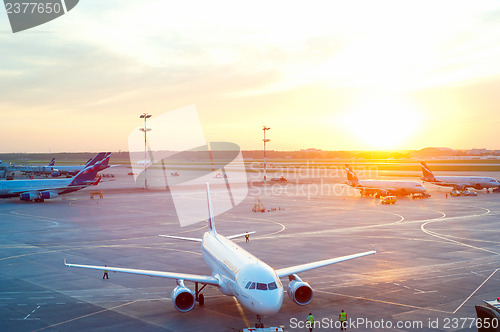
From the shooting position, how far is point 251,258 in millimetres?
28500

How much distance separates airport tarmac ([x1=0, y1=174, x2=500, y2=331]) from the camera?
2894 centimetres

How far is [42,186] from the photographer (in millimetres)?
95688

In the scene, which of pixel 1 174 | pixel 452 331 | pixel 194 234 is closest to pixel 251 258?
pixel 452 331

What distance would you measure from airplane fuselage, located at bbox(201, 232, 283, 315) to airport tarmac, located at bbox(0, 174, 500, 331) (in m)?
2.59

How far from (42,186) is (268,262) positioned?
69015 mm

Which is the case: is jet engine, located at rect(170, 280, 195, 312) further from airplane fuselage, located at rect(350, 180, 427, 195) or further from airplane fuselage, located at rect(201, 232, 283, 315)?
airplane fuselage, located at rect(350, 180, 427, 195)

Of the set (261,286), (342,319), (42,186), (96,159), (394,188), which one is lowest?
(342,319)

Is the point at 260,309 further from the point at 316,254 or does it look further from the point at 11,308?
the point at 316,254

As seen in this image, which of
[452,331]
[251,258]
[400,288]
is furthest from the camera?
[400,288]

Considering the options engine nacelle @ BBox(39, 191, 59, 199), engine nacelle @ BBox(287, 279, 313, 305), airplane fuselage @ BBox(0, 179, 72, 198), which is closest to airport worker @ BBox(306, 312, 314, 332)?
engine nacelle @ BBox(287, 279, 313, 305)

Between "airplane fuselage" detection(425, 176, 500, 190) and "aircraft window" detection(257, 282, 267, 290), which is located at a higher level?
"aircraft window" detection(257, 282, 267, 290)

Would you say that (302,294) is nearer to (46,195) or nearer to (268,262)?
(268,262)

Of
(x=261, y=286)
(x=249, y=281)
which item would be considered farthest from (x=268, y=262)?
(x=261, y=286)

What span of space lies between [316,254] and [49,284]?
81.9 feet
